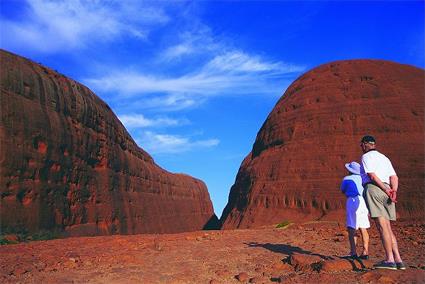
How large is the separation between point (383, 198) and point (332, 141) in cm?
2697

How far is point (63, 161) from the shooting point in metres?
22.2

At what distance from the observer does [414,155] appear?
28.5m

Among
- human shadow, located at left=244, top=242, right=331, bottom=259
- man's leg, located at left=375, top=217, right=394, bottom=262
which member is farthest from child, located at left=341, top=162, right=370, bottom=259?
man's leg, located at left=375, top=217, right=394, bottom=262

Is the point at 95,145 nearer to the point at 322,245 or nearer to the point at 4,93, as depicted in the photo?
the point at 4,93

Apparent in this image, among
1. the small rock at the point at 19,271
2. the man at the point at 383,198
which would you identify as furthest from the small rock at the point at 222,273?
the small rock at the point at 19,271

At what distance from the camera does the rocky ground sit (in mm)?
5859

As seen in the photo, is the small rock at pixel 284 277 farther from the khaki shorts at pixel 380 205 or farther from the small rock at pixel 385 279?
the khaki shorts at pixel 380 205

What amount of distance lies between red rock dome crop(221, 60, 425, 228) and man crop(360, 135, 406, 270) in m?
22.1

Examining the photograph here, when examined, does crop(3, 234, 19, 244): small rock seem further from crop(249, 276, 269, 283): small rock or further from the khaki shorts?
the khaki shorts

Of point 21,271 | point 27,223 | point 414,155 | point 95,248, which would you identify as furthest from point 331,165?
point 21,271

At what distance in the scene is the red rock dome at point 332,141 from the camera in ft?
93.8

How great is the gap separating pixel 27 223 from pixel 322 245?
45.6 ft

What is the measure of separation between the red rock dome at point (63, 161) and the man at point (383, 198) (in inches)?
603

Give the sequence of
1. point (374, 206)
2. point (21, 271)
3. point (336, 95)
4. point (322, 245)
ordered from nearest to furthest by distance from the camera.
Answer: point (374, 206) < point (21, 271) < point (322, 245) < point (336, 95)
